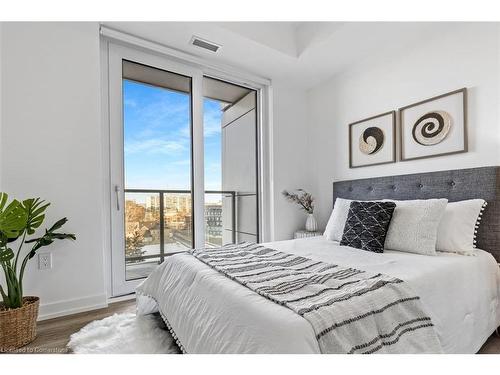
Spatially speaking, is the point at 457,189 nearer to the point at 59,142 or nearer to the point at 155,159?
the point at 155,159

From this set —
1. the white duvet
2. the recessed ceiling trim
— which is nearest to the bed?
the white duvet

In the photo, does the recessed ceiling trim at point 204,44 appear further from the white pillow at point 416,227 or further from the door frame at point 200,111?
the white pillow at point 416,227

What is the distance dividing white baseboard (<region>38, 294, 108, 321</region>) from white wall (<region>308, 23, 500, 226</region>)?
2497 mm

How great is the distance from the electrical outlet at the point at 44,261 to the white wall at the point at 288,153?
2.25 meters

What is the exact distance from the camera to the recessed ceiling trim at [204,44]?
2.52 meters

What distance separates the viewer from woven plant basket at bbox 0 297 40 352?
65.2 inches

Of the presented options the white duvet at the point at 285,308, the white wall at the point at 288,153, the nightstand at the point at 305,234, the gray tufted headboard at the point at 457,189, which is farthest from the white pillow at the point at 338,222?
the white wall at the point at 288,153

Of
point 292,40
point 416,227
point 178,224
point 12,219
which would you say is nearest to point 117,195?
point 178,224

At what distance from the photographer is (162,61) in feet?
8.93

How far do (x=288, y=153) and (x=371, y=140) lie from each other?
3.40 ft

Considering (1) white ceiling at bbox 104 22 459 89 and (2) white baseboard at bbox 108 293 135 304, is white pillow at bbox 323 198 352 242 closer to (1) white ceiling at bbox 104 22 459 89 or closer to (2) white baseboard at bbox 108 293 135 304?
(1) white ceiling at bbox 104 22 459 89

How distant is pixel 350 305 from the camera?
1.05 meters
